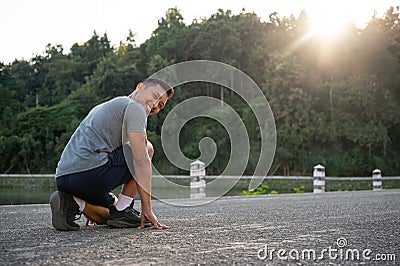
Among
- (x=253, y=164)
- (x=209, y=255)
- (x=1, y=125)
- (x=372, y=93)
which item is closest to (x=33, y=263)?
(x=209, y=255)

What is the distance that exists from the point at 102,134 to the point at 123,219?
0.52 metres

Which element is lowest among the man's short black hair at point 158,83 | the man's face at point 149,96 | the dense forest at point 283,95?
the man's face at point 149,96

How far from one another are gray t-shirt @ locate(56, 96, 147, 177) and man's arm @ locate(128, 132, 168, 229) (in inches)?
2.0

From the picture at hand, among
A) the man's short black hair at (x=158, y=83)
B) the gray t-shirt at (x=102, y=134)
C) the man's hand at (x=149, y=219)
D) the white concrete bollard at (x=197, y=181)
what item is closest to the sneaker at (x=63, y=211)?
the gray t-shirt at (x=102, y=134)

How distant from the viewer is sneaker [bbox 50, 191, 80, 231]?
297cm

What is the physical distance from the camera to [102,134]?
3039 mm

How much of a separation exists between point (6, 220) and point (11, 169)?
96.5ft

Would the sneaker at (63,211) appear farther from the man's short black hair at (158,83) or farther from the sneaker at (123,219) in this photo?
the man's short black hair at (158,83)

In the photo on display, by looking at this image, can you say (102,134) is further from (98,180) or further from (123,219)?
(123,219)

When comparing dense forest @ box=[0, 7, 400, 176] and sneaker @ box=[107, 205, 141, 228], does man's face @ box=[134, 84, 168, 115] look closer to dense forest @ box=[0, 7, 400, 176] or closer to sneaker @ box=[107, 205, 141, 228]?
sneaker @ box=[107, 205, 141, 228]

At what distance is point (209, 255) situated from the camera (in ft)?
6.84

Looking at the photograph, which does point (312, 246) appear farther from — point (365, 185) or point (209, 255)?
point (365, 185)

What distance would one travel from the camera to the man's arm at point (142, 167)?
2.96 meters

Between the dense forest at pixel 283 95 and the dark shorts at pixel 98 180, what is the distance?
20852mm
